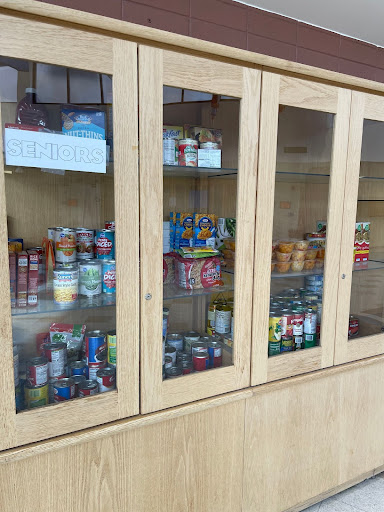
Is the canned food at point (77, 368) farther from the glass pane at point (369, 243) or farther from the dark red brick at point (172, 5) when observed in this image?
the dark red brick at point (172, 5)

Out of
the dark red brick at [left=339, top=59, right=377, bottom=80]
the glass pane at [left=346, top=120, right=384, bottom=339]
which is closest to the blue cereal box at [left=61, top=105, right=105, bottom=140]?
the glass pane at [left=346, top=120, right=384, bottom=339]

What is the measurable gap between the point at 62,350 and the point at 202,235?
68 cm

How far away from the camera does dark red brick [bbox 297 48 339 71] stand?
2.16m

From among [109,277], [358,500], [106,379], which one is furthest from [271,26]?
[358,500]

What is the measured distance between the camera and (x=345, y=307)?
167cm

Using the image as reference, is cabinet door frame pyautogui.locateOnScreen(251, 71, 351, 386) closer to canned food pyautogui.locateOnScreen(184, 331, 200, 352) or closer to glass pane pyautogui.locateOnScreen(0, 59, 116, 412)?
canned food pyautogui.locateOnScreen(184, 331, 200, 352)

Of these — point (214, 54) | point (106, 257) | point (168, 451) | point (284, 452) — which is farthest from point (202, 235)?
point (284, 452)

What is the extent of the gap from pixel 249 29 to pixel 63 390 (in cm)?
191

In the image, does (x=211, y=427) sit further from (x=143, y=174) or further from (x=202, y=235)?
(x=143, y=174)

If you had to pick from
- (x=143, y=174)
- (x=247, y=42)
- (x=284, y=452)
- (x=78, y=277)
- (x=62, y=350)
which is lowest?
(x=284, y=452)

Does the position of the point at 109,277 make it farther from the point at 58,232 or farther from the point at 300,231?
the point at 300,231

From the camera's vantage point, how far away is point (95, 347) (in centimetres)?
132

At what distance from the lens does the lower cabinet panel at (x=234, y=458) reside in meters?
1.19

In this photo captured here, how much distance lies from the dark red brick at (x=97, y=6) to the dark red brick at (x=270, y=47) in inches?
27.8
